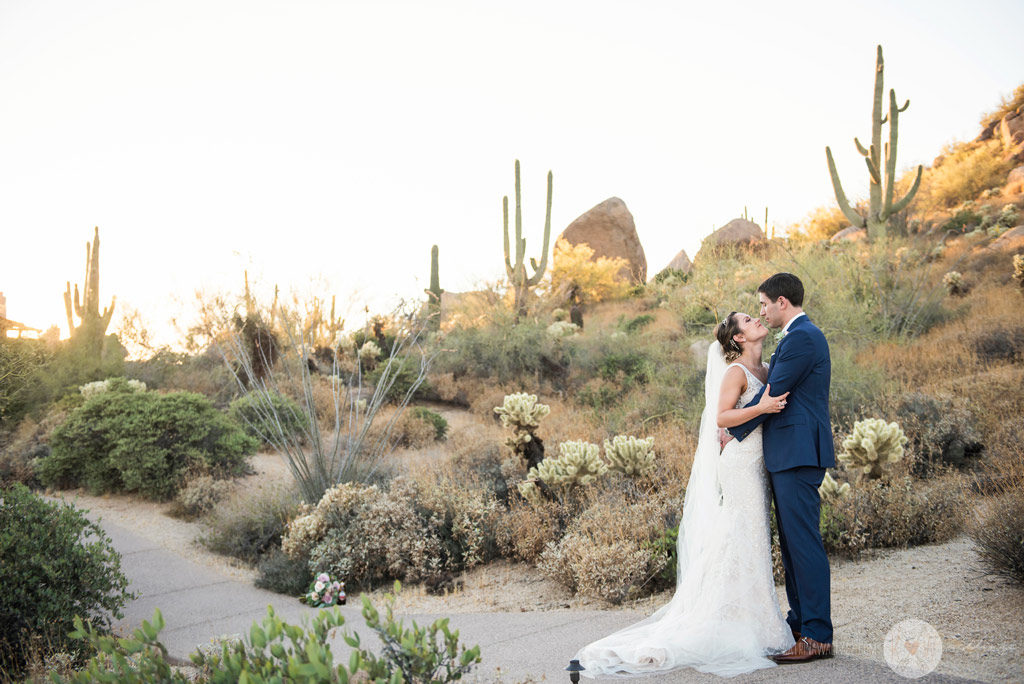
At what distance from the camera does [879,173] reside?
20328mm

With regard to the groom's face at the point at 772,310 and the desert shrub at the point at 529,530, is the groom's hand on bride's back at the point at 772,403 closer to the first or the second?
the groom's face at the point at 772,310

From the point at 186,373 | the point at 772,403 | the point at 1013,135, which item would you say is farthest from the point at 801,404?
the point at 1013,135

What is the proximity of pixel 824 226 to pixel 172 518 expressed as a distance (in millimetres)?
32591

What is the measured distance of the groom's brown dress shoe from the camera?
3.75 meters

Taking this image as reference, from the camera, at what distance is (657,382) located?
13.6 meters

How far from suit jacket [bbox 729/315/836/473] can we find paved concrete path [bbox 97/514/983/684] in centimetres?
107

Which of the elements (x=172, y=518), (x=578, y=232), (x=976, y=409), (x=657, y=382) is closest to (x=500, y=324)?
(x=657, y=382)

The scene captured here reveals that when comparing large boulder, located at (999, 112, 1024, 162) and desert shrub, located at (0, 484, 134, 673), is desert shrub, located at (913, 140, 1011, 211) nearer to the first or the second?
large boulder, located at (999, 112, 1024, 162)

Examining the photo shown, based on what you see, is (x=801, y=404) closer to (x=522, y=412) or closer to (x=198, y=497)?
(x=522, y=412)

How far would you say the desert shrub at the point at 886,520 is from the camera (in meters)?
6.13

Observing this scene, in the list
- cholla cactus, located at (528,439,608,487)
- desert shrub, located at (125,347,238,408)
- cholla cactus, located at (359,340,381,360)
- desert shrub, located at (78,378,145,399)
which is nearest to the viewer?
cholla cactus, located at (528,439,608,487)

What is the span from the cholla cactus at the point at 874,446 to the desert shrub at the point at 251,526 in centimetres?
637

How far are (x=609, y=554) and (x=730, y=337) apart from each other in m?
2.41

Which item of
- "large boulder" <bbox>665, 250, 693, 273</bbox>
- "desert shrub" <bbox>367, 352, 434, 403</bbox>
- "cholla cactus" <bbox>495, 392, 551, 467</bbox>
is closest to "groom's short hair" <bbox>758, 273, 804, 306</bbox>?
"cholla cactus" <bbox>495, 392, 551, 467</bbox>
